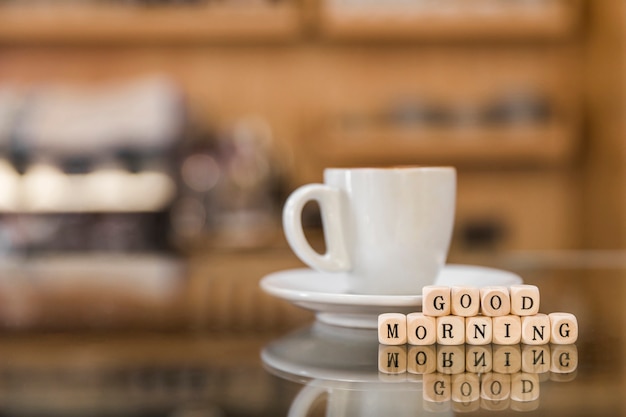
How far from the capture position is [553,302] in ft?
2.08

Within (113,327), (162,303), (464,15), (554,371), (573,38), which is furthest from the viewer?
(573,38)

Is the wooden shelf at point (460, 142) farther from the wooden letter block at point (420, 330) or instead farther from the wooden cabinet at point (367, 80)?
the wooden letter block at point (420, 330)

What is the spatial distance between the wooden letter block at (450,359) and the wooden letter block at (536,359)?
0.10ft

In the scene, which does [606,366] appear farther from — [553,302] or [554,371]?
[553,302]

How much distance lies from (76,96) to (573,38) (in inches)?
52.1

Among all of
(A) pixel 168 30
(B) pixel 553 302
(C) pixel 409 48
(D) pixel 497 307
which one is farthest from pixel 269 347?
(C) pixel 409 48

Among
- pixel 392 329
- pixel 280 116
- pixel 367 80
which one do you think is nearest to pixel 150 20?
pixel 280 116

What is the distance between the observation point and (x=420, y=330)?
1.44 ft

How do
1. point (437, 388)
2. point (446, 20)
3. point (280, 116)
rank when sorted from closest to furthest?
point (437, 388) < point (446, 20) < point (280, 116)

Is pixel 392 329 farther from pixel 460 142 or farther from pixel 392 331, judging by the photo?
pixel 460 142

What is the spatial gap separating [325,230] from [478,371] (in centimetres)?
18

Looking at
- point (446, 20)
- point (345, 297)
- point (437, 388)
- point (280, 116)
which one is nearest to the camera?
point (437, 388)

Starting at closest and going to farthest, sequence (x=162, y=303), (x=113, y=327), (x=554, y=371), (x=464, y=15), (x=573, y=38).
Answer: (x=554, y=371), (x=113, y=327), (x=162, y=303), (x=464, y=15), (x=573, y=38)

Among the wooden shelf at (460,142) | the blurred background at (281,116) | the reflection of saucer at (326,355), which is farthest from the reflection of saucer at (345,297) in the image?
the wooden shelf at (460,142)
